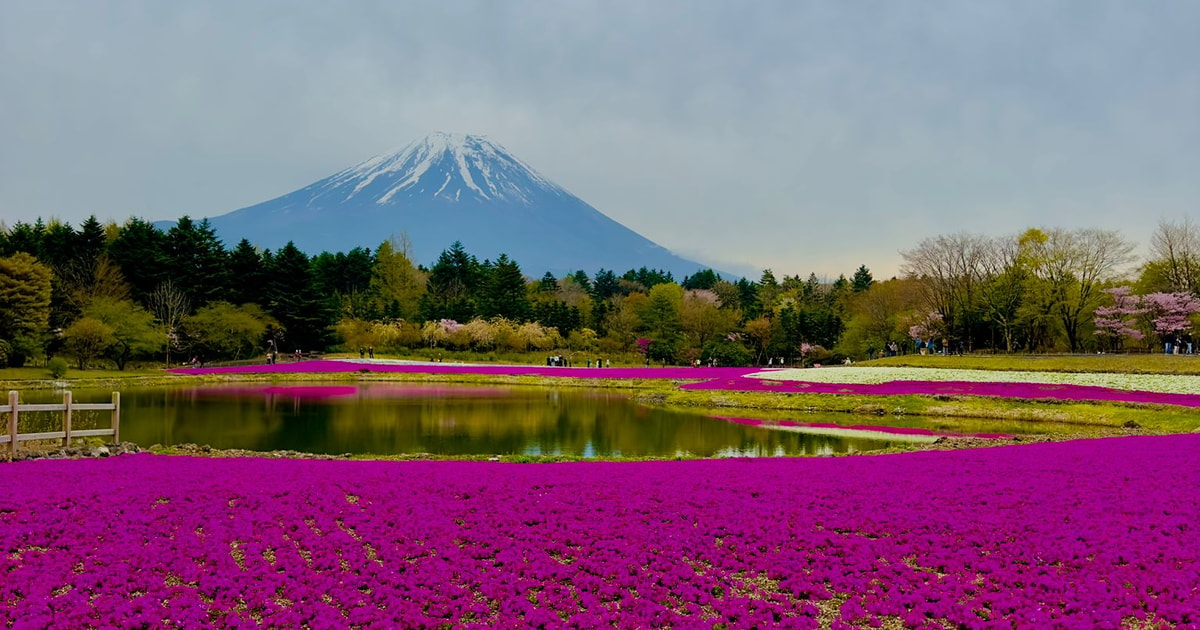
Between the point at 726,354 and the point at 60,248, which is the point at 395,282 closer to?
the point at 60,248

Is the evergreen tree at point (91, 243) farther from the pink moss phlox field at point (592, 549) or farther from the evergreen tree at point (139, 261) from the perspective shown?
the pink moss phlox field at point (592, 549)

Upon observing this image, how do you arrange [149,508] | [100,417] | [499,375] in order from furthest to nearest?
[499,375], [100,417], [149,508]

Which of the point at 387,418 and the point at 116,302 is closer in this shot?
the point at 387,418

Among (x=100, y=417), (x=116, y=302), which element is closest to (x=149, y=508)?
(x=100, y=417)

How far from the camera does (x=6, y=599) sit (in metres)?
7.41

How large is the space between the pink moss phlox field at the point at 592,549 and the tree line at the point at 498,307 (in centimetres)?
4895

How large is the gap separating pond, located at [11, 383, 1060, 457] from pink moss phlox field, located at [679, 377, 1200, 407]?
6480mm

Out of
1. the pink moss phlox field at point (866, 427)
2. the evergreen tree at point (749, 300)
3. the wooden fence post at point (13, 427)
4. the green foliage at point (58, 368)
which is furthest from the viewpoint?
the evergreen tree at point (749, 300)

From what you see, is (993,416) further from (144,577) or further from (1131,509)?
(144,577)

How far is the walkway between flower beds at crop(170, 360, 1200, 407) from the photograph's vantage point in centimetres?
3275

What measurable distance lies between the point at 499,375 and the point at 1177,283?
180 ft

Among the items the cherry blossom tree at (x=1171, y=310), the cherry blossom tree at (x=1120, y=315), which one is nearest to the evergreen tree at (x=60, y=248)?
the cherry blossom tree at (x=1120, y=315)

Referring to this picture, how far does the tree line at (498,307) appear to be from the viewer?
191ft

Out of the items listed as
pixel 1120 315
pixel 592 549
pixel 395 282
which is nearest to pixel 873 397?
pixel 592 549
